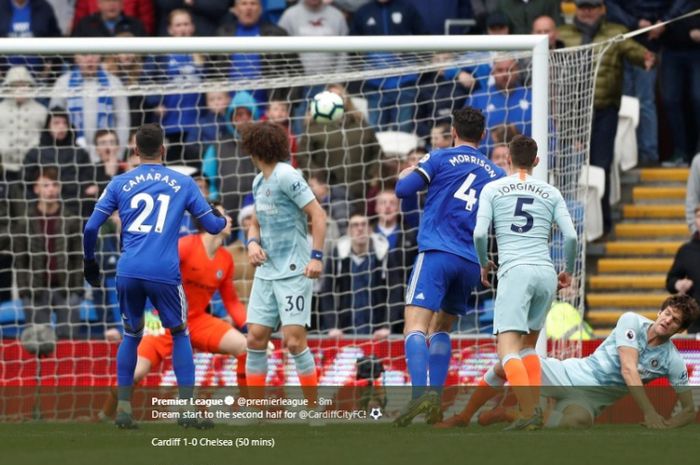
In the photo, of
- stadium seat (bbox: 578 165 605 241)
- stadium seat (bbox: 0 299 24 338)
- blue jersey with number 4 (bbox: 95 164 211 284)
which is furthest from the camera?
Result: stadium seat (bbox: 578 165 605 241)

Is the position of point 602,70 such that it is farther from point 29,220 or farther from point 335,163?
point 29,220

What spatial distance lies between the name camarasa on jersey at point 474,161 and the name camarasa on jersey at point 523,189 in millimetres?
647

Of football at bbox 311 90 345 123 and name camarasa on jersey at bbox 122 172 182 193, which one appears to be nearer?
name camarasa on jersey at bbox 122 172 182 193

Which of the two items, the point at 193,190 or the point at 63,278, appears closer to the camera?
the point at 193,190

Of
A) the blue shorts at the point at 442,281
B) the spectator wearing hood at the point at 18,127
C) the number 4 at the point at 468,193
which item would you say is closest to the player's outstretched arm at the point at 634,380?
the blue shorts at the point at 442,281

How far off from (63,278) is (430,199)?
5619mm

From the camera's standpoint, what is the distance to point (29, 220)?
15.7 metres

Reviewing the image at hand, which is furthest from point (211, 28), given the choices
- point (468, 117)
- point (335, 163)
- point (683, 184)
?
point (468, 117)

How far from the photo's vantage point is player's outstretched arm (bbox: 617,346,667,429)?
420 inches

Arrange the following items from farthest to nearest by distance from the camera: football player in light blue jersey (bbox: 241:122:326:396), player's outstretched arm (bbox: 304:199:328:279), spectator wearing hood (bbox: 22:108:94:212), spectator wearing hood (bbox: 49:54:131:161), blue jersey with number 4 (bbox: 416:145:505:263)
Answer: spectator wearing hood (bbox: 49:54:131:161) → spectator wearing hood (bbox: 22:108:94:212) → football player in light blue jersey (bbox: 241:122:326:396) → player's outstretched arm (bbox: 304:199:328:279) → blue jersey with number 4 (bbox: 416:145:505:263)

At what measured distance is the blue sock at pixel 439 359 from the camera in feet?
36.2

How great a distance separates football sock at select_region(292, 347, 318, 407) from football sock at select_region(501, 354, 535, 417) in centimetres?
164

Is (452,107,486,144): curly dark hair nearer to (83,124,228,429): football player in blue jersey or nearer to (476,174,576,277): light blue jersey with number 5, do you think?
(476,174,576,277): light blue jersey with number 5

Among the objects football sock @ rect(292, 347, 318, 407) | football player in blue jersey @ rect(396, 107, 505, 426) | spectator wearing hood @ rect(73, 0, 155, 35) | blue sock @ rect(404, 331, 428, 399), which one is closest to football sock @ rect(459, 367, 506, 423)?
football player in blue jersey @ rect(396, 107, 505, 426)
